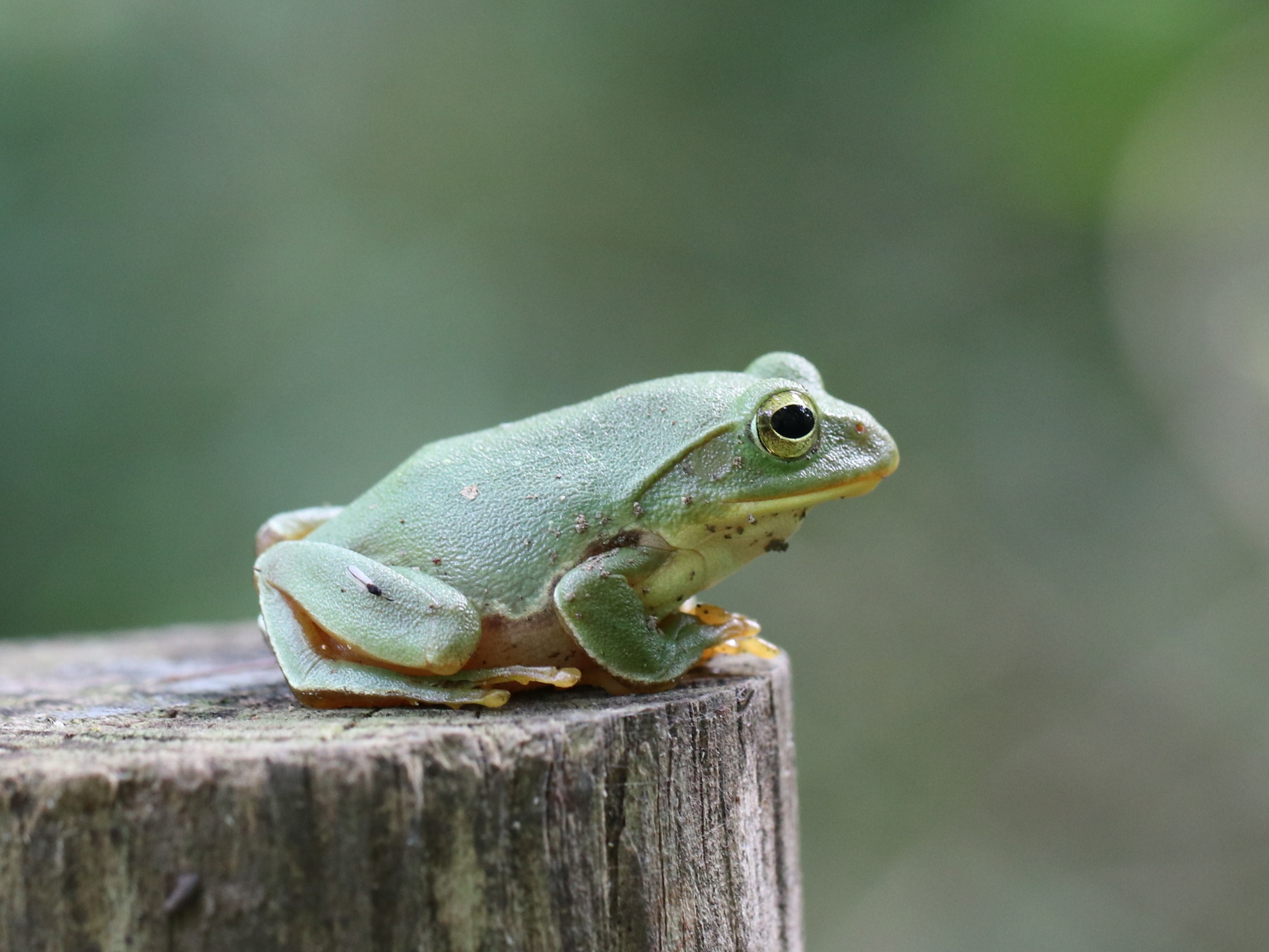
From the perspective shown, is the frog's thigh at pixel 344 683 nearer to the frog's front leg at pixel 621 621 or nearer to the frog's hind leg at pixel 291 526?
the frog's front leg at pixel 621 621

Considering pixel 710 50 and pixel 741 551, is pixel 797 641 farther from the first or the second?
pixel 741 551

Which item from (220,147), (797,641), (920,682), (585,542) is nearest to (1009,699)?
(920,682)

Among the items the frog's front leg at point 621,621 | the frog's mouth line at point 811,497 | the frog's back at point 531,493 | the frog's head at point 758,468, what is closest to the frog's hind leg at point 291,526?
the frog's back at point 531,493

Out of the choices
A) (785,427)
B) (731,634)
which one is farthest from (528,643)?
(785,427)

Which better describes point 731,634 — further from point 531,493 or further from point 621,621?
point 531,493

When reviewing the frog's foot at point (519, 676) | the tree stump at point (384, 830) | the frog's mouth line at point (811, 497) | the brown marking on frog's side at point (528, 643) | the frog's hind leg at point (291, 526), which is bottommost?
the tree stump at point (384, 830)

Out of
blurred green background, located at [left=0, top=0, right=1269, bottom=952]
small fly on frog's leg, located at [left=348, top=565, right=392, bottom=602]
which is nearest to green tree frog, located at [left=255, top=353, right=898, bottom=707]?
small fly on frog's leg, located at [left=348, top=565, right=392, bottom=602]
